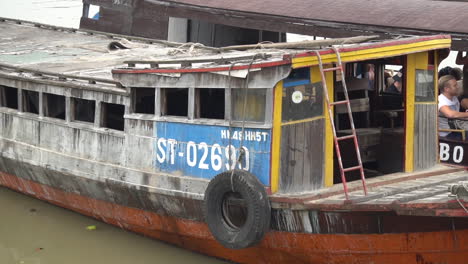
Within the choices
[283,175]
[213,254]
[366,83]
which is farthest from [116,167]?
[366,83]

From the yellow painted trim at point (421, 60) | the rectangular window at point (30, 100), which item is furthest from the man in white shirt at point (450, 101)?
the rectangular window at point (30, 100)

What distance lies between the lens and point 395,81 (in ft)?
35.7

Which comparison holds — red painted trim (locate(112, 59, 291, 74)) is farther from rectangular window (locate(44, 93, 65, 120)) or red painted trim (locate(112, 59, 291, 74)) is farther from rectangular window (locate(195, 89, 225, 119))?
rectangular window (locate(44, 93, 65, 120))

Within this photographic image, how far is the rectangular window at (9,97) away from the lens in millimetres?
10938

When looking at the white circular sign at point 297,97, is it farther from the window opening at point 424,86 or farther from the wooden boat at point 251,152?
the window opening at point 424,86

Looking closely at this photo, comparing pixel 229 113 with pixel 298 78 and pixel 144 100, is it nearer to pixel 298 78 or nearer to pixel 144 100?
pixel 298 78

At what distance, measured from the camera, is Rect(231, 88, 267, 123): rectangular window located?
7.57 meters

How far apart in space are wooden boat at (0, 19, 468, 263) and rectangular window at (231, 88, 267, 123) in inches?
0.5

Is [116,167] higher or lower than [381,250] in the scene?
higher

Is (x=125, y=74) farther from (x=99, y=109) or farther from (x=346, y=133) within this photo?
(x=346, y=133)

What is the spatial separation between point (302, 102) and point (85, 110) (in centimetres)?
351

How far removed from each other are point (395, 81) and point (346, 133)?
2.40m

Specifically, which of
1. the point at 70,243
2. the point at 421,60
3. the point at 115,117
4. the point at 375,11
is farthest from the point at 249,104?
the point at 375,11

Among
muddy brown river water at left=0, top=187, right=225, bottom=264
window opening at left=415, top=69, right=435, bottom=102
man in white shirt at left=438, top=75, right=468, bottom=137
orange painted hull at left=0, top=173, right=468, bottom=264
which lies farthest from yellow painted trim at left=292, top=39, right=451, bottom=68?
muddy brown river water at left=0, top=187, right=225, bottom=264
